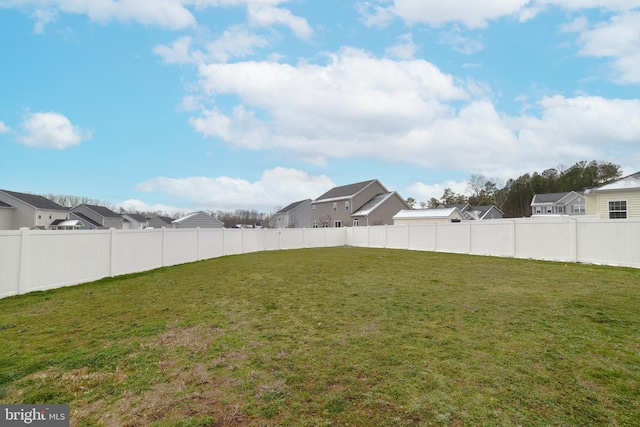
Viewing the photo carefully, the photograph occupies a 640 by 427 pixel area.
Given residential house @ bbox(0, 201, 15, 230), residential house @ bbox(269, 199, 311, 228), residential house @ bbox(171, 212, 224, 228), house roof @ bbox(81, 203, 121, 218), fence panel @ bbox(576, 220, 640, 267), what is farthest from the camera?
house roof @ bbox(81, 203, 121, 218)

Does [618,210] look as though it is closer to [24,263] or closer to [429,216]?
[429,216]

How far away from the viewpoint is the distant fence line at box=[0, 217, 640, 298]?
23.4 feet

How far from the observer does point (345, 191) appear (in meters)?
35.9

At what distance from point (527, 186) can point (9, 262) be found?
65059 mm

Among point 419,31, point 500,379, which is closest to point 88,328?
point 500,379

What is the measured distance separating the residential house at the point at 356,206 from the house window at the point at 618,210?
57.7ft

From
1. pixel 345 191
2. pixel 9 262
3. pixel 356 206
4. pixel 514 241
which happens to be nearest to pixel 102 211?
pixel 345 191

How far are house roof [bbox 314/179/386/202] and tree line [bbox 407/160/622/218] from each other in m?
17.8

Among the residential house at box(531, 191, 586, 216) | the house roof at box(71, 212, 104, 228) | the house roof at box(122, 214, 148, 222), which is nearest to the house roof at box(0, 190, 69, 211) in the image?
the house roof at box(71, 212, 104, 228)

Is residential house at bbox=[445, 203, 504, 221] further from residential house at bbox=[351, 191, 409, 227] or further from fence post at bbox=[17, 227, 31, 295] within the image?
fence post at bbox=[17, 227, 31, 295]

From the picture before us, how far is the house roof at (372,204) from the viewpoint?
3106 centimetres

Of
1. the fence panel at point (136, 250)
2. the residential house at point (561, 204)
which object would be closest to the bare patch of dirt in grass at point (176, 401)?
the fence panel at point (136, 250)

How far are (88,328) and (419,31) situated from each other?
12.7 metres

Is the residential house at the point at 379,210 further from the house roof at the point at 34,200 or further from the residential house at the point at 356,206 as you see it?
the house roof at the point at 34,200
